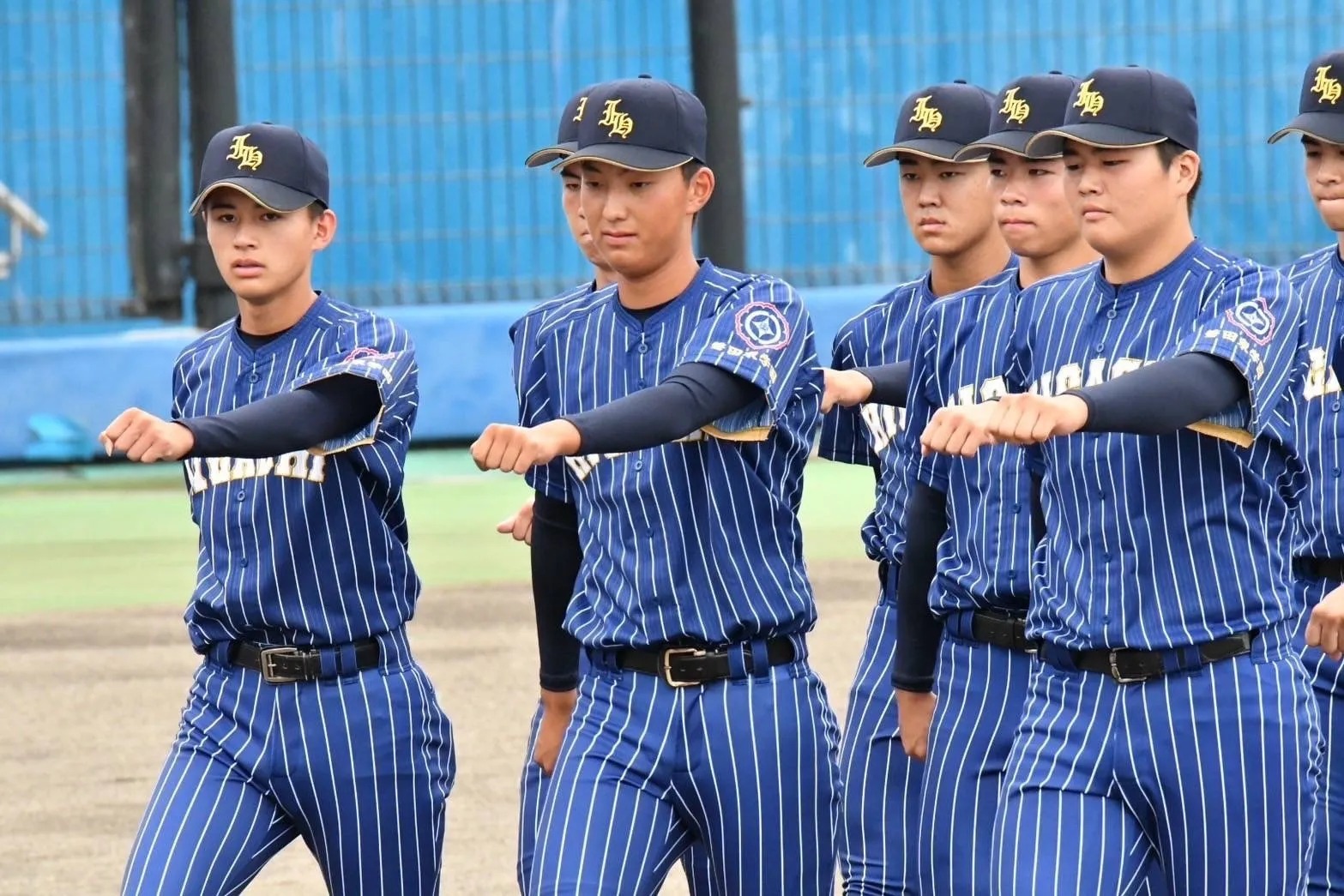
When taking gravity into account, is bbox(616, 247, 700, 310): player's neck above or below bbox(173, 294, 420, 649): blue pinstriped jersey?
above

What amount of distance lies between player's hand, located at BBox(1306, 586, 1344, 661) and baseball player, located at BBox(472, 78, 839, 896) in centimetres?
108

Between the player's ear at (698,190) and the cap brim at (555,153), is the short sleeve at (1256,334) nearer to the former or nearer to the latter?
the player's ear at (698,190)

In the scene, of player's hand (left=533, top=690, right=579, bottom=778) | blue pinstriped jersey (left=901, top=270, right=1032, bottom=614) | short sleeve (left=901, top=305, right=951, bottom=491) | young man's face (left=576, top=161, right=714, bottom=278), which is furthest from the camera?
player's hand (left=533, top=690, right=579, bottom=778)

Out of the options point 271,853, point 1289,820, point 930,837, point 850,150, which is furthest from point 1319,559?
point 850,150

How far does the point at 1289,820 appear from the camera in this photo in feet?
14.4

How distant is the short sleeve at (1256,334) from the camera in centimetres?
428

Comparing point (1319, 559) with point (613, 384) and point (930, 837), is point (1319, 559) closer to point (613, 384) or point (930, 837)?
point (930, 837)

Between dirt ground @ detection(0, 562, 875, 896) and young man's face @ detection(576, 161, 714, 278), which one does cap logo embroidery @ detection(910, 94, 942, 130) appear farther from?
dirt ground @ detection(0, 562, 875, 896)

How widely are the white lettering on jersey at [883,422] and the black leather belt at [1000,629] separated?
792 mm

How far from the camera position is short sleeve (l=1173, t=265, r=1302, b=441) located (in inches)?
168

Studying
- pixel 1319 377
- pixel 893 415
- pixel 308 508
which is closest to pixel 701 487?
pixel 308 508

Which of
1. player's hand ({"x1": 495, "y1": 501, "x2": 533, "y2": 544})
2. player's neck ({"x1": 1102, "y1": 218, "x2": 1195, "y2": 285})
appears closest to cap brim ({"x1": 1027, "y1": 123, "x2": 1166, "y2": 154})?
player's neck ({"x1": 1102, "y1": 218, "x2": 1195, "y2": 285})

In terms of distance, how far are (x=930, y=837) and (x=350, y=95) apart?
43.7 feet

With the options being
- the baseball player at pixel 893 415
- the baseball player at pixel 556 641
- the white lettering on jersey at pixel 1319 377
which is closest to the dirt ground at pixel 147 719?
the baseball player at pixel 556 641
